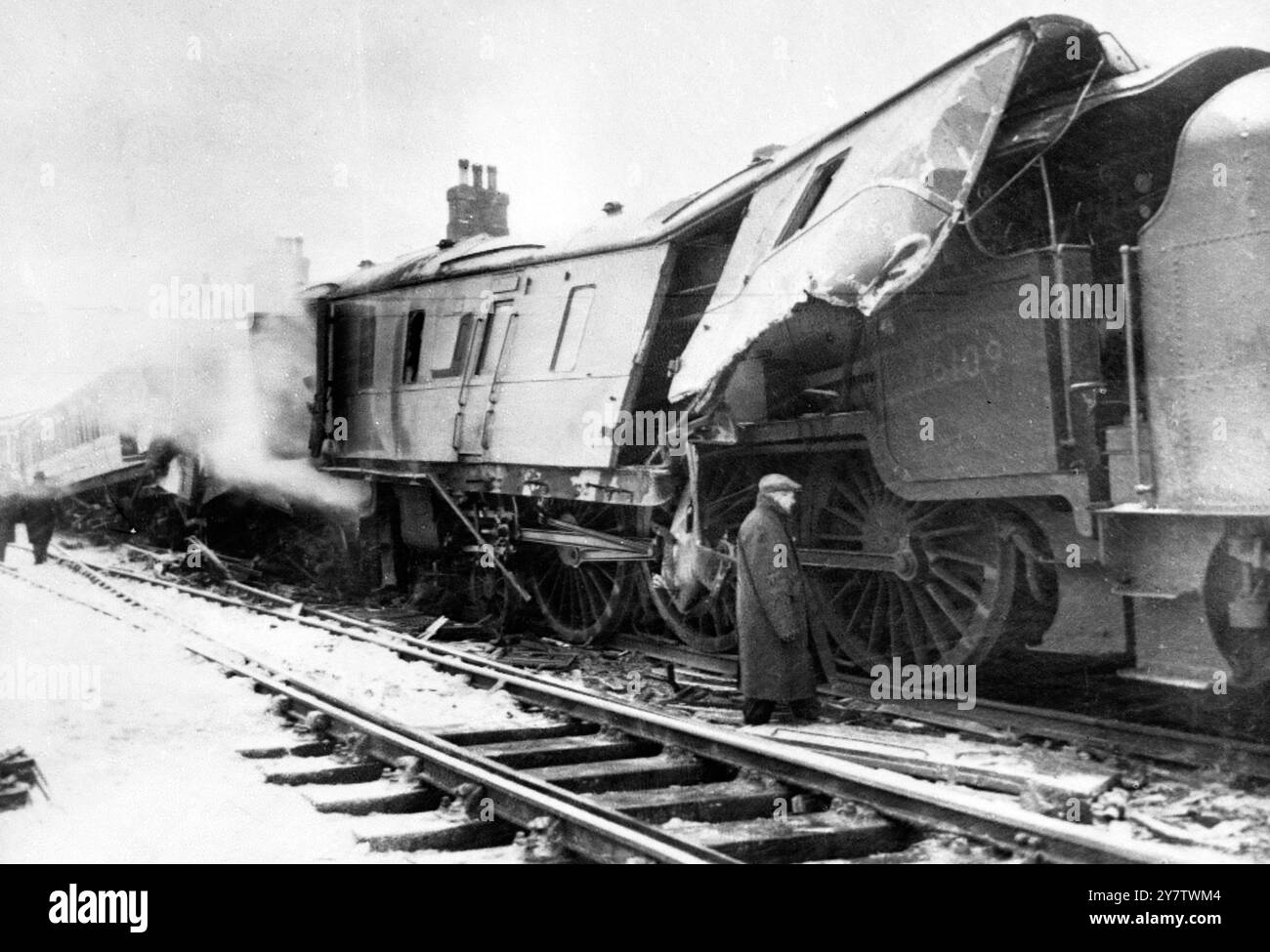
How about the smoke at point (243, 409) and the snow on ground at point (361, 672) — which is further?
the smoke at point (243, 409)

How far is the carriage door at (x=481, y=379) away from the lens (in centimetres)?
942

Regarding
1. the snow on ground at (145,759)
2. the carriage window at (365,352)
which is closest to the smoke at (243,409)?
the carriage window at (365,352)

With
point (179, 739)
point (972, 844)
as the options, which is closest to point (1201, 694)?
point (972, 844)

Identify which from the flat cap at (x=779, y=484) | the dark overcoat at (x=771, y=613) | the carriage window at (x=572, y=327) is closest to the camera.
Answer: the dark overcoat at (x=771, y=613)

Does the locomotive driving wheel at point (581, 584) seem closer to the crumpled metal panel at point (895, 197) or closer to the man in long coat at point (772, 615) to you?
the man in long coat at point (772, 615)

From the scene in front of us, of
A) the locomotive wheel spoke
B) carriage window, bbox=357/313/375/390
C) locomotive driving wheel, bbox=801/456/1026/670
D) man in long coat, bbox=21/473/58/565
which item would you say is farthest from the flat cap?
man in long coat, bbox=21/473/58/565

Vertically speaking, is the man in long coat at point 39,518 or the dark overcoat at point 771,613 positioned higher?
the man in long coat at point 39,518

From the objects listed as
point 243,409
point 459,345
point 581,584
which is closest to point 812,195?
point 459,345

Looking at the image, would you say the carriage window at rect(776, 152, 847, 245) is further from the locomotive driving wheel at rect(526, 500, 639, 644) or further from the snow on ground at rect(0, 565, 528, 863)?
the snow on ground at rect(0, 565, 528, 863)

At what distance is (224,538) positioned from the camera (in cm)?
1677

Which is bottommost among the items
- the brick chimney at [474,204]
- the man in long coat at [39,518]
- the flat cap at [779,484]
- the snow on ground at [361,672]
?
the snow on ground at [361,672]

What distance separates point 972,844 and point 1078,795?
67cm

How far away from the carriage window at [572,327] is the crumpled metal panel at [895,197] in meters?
2.19
